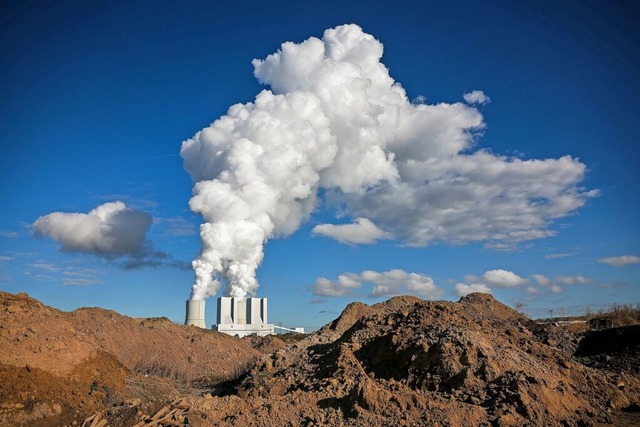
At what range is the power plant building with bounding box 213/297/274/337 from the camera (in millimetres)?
46781

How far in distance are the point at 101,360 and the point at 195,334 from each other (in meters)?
12.2

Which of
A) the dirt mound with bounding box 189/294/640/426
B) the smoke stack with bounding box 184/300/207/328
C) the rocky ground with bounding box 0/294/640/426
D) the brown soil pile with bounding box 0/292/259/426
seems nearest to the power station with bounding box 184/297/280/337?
the smoke stack with bounding box 184/300/207/328

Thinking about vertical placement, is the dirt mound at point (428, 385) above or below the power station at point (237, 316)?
below

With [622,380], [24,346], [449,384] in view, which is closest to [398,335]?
[449,384]

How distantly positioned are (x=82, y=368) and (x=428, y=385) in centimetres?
1123

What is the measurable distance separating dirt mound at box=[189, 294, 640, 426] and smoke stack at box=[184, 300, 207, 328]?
2712cm

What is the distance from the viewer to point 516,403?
11.4 meters

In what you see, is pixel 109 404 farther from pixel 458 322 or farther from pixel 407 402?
pixel 458 322

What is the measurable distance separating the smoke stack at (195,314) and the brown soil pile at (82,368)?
18.9 metres

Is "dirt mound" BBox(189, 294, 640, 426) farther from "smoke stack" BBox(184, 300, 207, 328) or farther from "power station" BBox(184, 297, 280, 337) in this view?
"power station" BBox(184, 297, 280, 337)

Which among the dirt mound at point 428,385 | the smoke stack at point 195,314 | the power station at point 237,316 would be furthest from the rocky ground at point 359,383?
the power station at point 237,316

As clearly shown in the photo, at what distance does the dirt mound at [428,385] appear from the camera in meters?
11.1

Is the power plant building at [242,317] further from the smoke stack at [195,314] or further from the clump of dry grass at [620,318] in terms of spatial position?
the clump of dry grass at [620,318]

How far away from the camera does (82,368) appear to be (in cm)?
1602
